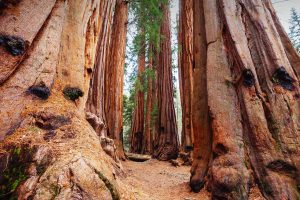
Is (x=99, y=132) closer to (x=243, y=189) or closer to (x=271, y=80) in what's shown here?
(x=243, y=189)

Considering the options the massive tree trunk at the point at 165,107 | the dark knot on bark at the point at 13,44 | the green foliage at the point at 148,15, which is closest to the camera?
the dark knot on bark at the point at 13,44

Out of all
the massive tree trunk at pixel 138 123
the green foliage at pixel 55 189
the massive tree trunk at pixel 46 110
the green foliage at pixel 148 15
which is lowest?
the green foliage at pixel 55 189

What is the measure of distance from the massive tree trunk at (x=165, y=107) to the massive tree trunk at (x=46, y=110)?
5.52 m

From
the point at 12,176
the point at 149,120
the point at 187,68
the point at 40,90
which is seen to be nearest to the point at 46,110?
the point at 40,90

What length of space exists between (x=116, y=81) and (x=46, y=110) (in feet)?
15.0

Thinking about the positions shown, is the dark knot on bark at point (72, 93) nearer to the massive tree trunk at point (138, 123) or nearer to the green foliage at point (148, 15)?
the green foliage at point (148, 15)

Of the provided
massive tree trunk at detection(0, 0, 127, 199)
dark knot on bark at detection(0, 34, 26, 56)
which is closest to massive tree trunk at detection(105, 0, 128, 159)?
massive tree trunk at detection(0, 0, 127, 199)

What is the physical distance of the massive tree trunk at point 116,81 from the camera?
18.8 ft

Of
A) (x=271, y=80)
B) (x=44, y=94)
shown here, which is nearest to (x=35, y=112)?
(x=44, y=94)

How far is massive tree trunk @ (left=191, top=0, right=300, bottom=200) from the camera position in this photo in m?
1.71

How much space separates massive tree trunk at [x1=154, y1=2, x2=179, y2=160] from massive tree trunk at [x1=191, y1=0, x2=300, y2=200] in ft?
17.1

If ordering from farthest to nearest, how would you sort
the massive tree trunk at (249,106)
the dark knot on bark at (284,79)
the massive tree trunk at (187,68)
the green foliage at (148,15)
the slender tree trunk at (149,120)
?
the slender tree trunk at (149,120)
the massive tree trunk at (187,68)
the green foliage at (148,15)
the dark knot on bark at (284,79)
the massive tree trunk at (249,106)

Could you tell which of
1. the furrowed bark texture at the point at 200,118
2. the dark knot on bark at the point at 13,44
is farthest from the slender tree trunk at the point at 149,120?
the dark knot on bark at the point at 13,44

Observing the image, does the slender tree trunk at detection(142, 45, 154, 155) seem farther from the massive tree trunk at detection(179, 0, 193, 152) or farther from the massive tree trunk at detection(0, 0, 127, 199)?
the massive tree trunk at detection(0, 0, 127, 199)
